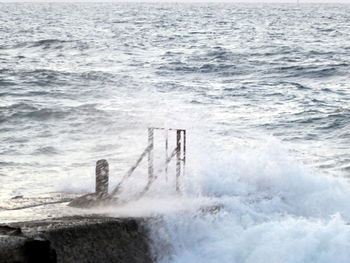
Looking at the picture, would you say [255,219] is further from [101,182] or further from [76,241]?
[76,241]

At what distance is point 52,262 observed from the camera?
809 cm

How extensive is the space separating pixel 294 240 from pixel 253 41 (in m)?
41.8

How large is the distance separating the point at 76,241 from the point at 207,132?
10227mm

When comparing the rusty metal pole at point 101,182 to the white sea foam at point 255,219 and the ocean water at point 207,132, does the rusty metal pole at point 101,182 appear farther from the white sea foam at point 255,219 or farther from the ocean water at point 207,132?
the white sea foam at point 255,219

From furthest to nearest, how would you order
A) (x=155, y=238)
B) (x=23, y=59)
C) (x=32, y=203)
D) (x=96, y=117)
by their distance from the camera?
(x=23, y=59), (x=96, y=117), (x=32, y=203), (x=155, y=238)

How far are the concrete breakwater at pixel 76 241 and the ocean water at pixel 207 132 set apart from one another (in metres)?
0.34

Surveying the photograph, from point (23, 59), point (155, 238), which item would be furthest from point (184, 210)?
point (23, 59)

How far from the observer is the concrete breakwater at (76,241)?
7.96m

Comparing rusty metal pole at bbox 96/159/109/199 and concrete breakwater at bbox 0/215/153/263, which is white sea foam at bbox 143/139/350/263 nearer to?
concrete breakwater at bbox 0/215/153/263

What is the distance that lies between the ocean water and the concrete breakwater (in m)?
0.34

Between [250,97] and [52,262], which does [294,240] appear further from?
[250,97]

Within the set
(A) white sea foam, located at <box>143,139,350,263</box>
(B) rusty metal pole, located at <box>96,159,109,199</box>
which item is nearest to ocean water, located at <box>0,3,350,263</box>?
(A) white sea foam, located at <box>143,139,350,263</box>

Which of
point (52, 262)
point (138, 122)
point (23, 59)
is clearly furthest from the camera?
point (23, 59)

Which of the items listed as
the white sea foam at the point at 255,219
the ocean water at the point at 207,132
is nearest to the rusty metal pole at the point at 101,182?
the ocean water at the point at 207,132
